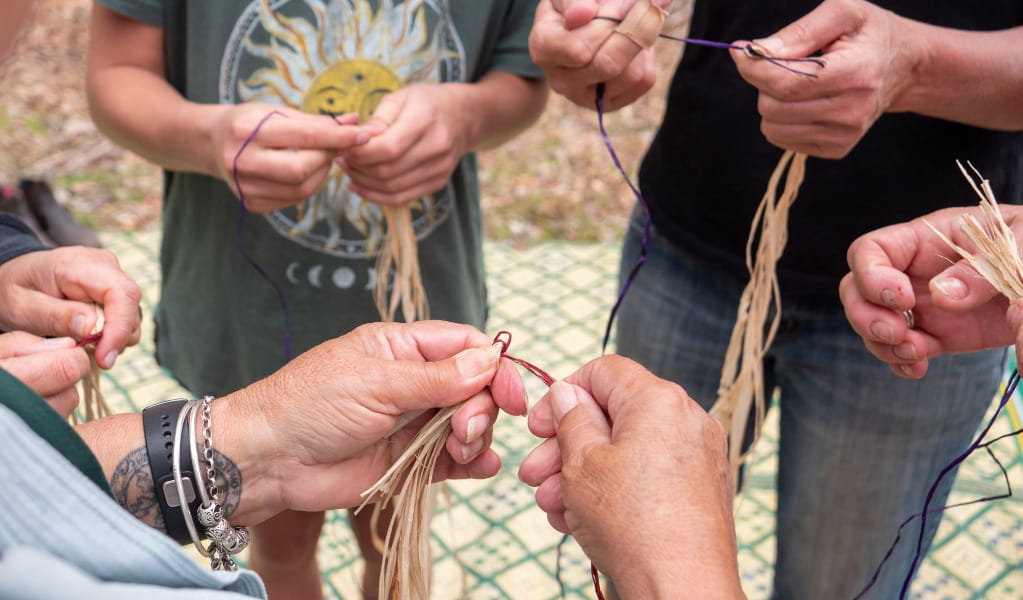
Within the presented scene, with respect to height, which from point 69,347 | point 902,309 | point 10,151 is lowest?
point 10,151

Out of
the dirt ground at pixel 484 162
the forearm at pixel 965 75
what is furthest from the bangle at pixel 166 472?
the dirt ground at pixel 484 162

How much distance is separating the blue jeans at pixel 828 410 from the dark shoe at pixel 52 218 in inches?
100

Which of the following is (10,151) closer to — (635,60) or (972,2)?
(635,60)

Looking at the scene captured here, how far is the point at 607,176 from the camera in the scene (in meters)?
4.79

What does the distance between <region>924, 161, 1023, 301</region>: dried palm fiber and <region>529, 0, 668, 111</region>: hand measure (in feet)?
1.75

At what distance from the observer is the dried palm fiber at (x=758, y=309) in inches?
55.8

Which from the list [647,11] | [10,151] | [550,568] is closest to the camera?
[647,11]

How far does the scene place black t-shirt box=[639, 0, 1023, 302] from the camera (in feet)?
4.60

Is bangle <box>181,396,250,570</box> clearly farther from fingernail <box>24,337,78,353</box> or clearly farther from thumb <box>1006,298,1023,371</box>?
thumb <box>1006,298,1023,371</box>

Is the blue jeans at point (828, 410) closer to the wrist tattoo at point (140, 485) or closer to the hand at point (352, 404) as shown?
the hand at point (352, 404)

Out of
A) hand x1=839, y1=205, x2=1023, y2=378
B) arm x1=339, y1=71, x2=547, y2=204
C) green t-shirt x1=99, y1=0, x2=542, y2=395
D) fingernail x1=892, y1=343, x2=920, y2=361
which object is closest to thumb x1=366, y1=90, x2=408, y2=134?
arm x1=339, y1=71, x2=547, y2=204

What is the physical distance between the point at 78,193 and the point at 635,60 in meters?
3.90

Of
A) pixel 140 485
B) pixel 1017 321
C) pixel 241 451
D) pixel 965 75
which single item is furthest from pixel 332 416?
pixel 965 75

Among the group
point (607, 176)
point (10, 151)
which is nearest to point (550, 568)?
point (607, 176)
